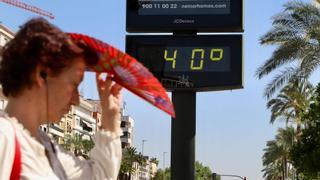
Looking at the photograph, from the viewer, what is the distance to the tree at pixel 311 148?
79.6 ft

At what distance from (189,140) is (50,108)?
859cm

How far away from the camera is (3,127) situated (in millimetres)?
1853

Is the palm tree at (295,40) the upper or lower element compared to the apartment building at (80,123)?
upper

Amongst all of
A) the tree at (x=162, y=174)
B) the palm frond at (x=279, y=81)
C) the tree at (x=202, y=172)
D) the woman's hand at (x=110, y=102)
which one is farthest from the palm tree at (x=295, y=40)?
the tree at (x=162, y=174)

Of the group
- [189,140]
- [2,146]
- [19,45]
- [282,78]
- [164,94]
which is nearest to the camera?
[2,146]

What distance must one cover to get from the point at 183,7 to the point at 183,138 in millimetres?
2159

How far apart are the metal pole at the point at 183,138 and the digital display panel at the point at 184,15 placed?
115 cm

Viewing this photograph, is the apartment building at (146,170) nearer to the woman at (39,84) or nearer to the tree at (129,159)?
the tree at (129,159)

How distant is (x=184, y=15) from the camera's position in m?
10.4

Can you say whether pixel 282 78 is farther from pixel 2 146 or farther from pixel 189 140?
pixel 2 146

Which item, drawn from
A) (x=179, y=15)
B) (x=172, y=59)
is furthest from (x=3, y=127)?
(x=179, y=15)

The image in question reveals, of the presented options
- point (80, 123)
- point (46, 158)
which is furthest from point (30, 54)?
point (80, 123)

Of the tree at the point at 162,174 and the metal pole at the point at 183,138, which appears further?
the tree at the point at 162,174

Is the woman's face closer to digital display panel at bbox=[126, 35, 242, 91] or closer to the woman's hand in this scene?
the woman's hand
